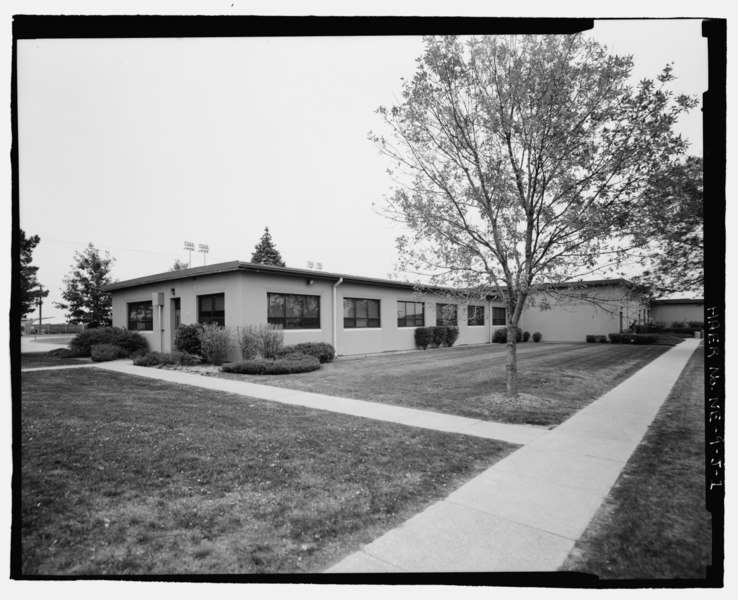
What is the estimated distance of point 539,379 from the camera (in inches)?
389

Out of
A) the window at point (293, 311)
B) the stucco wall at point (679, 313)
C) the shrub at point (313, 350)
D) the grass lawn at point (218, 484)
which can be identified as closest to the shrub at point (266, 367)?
the shrub at point (313, 350)

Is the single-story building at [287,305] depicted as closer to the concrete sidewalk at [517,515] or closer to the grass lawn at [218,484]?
the concrete sidewalk at [517,515]

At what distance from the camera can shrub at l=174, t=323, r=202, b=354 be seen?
1314 cm

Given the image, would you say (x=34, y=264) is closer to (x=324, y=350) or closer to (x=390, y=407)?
(x=390, y=407)

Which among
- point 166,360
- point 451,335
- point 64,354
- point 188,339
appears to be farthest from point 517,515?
point 451,335

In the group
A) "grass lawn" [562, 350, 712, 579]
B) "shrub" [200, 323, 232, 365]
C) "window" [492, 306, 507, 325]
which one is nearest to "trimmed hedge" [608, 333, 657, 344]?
"window" [492, 306, 507, 325]

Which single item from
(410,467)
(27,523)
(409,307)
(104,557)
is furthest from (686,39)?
(409,307)

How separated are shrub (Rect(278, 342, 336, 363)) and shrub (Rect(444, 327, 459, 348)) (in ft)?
30.1

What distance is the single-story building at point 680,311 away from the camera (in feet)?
7.69

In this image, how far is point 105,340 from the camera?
15836mm

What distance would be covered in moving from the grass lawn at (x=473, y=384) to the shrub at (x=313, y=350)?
627mm

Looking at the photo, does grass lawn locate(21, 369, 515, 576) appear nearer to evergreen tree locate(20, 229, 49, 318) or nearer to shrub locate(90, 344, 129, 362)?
evergreen tree locate(20, 229, 49, 318)

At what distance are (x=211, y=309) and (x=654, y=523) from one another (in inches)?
535

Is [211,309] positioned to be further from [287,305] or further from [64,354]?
[64,354]
